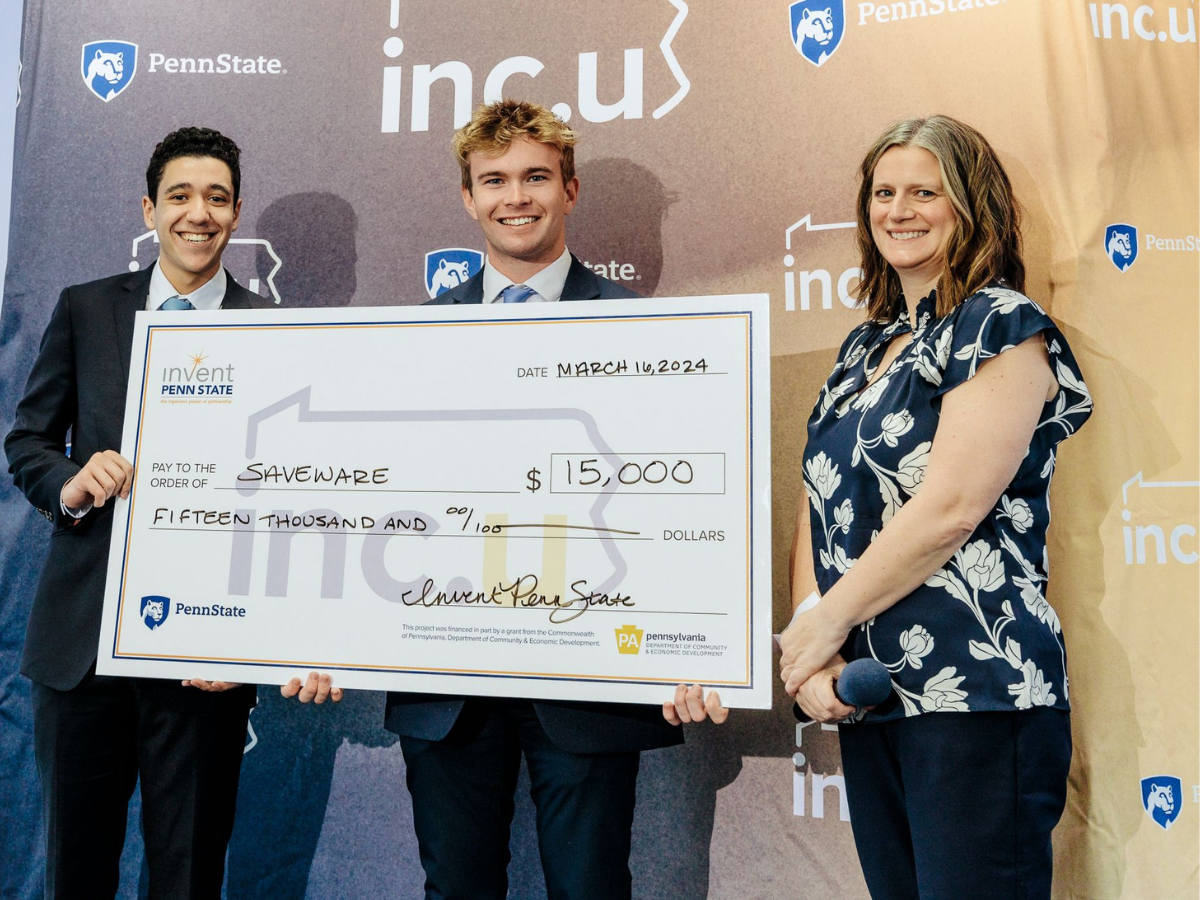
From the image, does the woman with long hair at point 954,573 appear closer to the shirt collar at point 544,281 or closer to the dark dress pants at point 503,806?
the dark dress pants at point 503,806

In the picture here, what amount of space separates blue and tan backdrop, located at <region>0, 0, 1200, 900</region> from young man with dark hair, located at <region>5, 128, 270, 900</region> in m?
0.50

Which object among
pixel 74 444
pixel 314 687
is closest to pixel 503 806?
pixel 314 687

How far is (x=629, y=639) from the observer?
139cm

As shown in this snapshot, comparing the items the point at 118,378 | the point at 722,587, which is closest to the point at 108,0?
the point at 118,378

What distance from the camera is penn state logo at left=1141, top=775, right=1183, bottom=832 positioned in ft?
5.98

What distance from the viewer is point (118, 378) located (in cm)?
171

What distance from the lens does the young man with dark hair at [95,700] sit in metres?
1.61

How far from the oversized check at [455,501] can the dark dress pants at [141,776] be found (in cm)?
13

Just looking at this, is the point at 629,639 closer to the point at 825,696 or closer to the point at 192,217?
the point at 825,696

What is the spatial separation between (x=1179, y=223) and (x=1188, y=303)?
168 millimetres

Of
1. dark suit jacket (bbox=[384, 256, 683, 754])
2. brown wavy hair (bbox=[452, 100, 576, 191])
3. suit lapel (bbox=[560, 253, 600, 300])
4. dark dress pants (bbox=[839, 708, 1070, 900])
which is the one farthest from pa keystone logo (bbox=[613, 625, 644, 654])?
brown wavy hair (bbox=[452, 100, 576, 191])

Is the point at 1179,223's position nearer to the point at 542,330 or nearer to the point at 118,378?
the point at 542,330

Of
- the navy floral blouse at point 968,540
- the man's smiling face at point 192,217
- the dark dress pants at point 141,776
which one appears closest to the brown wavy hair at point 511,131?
the man's smiling face at point 192,217

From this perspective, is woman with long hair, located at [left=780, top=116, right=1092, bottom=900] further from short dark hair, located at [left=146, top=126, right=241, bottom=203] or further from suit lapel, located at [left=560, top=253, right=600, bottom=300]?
short dark hair, located at [left=146, top=126, right=241, bottom=203]
